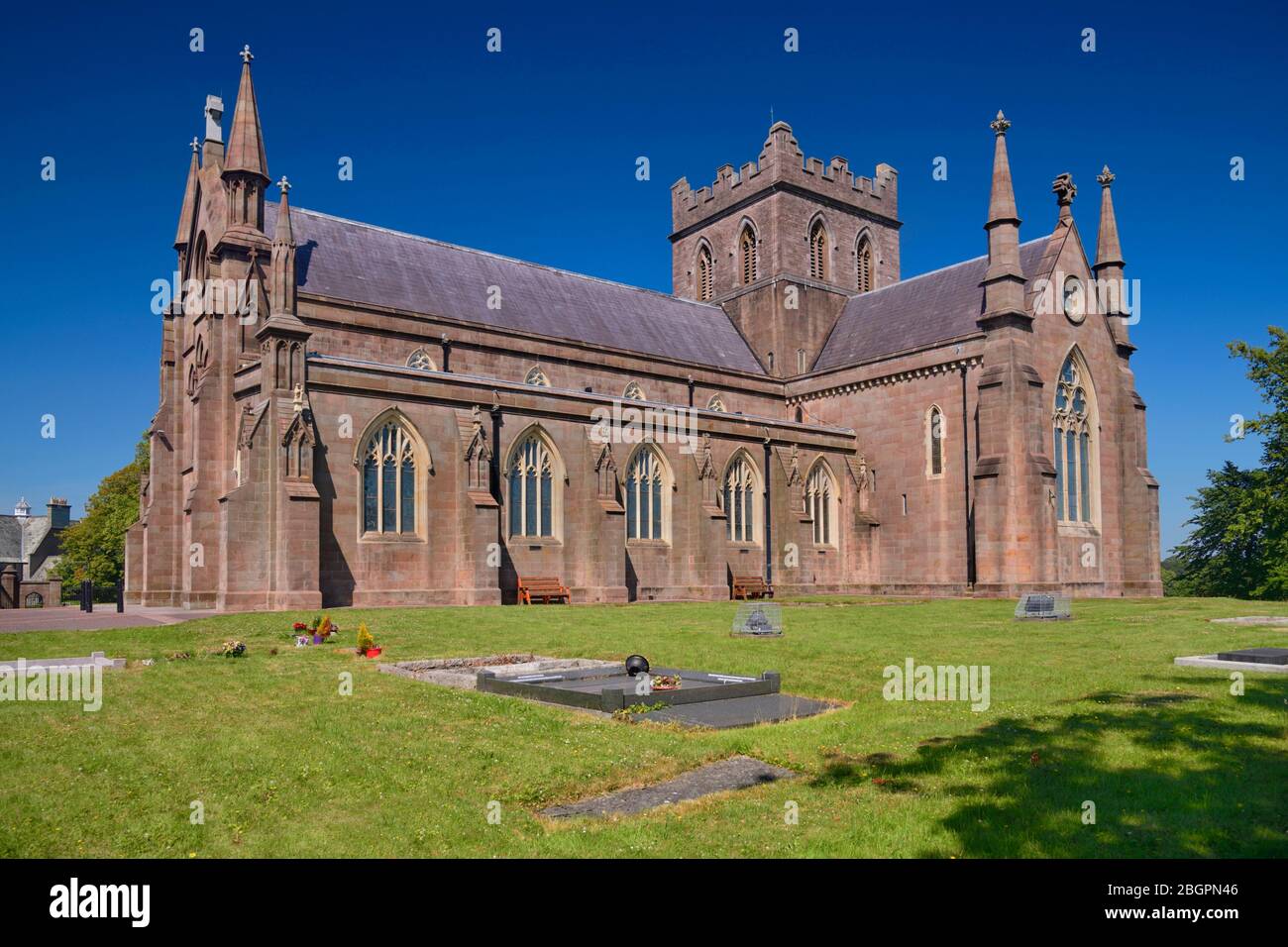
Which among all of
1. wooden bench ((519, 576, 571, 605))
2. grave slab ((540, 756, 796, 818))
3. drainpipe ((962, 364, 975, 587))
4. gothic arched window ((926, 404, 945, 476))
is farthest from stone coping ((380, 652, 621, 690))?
gothic arched window ((926, 404, 945, 476))

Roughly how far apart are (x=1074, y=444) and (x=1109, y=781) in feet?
126

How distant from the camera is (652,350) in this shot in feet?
158

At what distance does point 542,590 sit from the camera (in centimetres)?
3466

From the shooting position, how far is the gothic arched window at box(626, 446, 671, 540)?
129 ft

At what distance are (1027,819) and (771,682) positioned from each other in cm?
675

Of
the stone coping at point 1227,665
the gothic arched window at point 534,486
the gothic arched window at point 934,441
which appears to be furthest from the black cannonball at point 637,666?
the gothic arched window at point 934,441

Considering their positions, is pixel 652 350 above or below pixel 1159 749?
above

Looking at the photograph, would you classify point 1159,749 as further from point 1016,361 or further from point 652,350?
point 652,350

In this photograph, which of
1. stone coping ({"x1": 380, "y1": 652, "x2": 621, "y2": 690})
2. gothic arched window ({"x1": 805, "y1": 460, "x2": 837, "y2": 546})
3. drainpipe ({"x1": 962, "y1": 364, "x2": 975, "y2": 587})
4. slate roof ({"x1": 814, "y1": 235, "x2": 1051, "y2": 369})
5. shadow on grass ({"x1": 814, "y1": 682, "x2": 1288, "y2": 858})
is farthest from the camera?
gothic arched window ({"x1": 805, "y1": 460, "x2": 837, "y2": 546})

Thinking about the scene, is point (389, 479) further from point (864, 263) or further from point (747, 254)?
point (864, 263)

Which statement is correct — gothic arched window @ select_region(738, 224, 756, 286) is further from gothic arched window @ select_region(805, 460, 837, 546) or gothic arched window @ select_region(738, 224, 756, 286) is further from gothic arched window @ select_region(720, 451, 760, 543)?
gothic arched window @ select_region(720, 451, 760, 543)

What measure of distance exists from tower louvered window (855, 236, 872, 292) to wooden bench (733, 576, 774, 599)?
23519 millimetres

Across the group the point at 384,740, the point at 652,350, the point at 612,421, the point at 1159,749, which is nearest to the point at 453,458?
the point at 612,421
